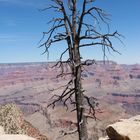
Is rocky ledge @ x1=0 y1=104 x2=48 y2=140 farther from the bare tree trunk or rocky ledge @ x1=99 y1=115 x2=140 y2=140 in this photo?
rocky ledge @ x1=99 y1=115 x2=140 y2=140

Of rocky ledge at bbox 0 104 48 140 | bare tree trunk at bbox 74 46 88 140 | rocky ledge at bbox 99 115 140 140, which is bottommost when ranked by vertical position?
rocky ledge at bbox 0 104 48 140

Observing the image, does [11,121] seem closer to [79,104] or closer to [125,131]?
[79,104]

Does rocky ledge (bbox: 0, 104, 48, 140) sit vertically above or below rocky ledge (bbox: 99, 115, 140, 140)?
below

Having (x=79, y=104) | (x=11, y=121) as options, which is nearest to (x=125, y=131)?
(x=79, y=104)

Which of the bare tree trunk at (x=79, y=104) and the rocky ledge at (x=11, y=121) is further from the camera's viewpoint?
the rocky ledge at (x=11, y=121)

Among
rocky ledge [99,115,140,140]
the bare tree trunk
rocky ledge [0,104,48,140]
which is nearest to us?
rocky ledge [99,115,140,140]

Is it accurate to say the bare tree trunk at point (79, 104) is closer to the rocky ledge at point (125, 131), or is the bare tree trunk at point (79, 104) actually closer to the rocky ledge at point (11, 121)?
the rocky ledge at point (125, 131)

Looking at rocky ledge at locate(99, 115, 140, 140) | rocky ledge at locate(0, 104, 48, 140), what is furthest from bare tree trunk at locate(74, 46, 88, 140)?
rocky ledge at locate(0, 104, 48, 140)

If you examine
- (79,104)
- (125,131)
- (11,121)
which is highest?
(79,104)

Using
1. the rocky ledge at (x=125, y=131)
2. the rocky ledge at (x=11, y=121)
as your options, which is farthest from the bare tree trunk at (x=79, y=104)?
the rocky ledge at (x=11, y=121)

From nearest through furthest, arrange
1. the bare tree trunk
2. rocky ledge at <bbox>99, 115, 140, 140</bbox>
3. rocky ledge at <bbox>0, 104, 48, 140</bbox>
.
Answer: rocky ledge at <bbox>99, 115, 140, 140</bbox>
the bare tree trunk
rocky ledge at <bbox>0, 104, 48, 140</bbox>

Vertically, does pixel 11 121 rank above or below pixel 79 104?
below

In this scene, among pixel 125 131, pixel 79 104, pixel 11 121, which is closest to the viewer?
pixel 125 131

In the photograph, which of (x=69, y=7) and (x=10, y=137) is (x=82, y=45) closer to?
(x=69, y=7)
